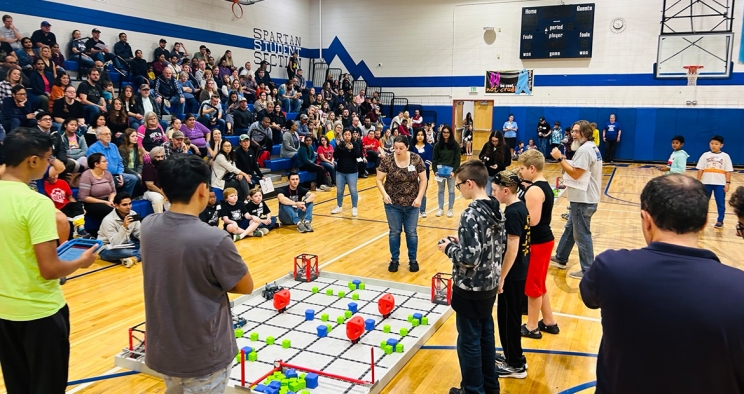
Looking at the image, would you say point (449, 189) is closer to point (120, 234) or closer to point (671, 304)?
point (120, 234)

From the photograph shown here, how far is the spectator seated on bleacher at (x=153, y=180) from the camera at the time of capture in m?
8.91

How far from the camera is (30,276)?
2.64 m

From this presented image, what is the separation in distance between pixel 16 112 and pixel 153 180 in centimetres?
250

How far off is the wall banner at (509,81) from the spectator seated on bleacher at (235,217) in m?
15.1

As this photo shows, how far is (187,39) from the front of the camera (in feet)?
55.4

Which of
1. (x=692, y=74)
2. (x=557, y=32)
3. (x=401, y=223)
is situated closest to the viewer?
(x=401, y=223)

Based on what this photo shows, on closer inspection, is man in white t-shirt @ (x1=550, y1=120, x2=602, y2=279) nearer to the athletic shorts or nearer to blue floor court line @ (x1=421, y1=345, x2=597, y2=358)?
the athletic shorts

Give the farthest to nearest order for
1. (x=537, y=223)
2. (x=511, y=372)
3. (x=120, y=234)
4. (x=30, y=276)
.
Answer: (x=120, y=234) < (x=537, y=223) < (x=511, y=372) < (x=30, y=276)

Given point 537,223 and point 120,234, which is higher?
point 537,223

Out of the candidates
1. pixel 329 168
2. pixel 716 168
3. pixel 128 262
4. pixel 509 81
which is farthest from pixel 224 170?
pixel 509 81

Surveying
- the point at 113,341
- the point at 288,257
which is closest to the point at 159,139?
the point at 288,257

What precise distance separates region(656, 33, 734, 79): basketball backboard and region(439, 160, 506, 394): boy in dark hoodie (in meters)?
18.3

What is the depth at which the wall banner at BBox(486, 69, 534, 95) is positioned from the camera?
20703 mm

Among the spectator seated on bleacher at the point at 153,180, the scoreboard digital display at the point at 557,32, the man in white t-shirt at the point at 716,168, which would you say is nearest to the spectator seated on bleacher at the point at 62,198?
the spectator seated on bleacher at the point at 153,180
